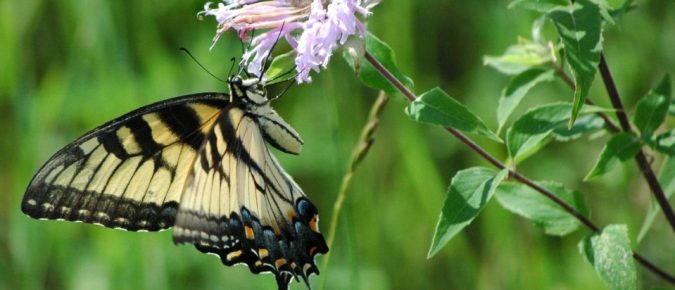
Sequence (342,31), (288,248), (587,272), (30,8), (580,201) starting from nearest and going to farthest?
(342,31) → (580,201) → (288,248) → (587,272) → (30,8)

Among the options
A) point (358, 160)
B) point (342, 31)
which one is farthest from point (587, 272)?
point (342, 31)

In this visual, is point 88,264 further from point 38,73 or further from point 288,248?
point 288,248

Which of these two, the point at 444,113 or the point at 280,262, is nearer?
→ the point at 444,113

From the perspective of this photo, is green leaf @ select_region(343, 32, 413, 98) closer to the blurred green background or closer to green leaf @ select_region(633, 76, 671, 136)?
green leaf @ select_region(633, 76, 671, 136)

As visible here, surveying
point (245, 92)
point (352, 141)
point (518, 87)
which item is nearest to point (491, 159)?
point (518, 87)

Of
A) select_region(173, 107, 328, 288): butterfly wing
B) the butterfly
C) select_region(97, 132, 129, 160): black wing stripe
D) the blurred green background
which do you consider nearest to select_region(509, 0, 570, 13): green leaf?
the butterfly

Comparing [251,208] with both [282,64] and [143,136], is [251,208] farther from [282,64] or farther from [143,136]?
[282,64]

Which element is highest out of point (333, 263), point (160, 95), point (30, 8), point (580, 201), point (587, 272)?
point (30, 8)
